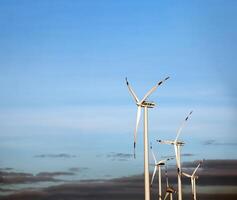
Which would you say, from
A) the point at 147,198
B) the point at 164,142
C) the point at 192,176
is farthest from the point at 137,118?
the point at 192,176

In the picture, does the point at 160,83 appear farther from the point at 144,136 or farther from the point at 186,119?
the point at 186,119

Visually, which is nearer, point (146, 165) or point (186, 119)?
point (146, 165)

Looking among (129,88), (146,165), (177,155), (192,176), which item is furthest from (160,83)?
(192,176)

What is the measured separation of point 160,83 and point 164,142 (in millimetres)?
61376

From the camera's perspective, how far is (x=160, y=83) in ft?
355

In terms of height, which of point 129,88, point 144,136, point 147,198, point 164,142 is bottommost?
point 147,198

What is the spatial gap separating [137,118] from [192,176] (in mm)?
89012

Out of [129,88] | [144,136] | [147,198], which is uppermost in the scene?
[129,88]

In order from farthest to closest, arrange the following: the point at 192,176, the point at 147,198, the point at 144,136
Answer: the point at 192,176 < the point at 144,136 < the point at 147,198

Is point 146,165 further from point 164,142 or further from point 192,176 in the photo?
point 192,176

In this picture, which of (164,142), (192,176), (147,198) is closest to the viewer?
(147,198)

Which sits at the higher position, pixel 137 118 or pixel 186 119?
pixel 186 119

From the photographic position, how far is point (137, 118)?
114 metres

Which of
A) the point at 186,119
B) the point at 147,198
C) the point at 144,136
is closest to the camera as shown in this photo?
the point at 147,198
